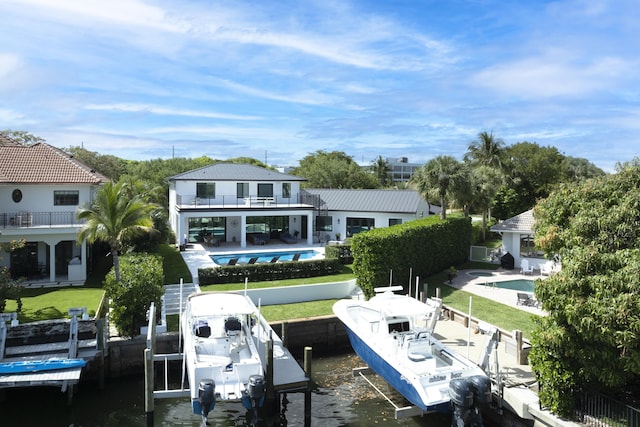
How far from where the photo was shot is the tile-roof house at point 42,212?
23.4 meters

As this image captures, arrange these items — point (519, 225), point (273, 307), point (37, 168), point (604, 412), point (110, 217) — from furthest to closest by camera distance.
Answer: point (519, 225) → point (37, 168) → point (273, 307) → point (110, 217) → point (604, 412)

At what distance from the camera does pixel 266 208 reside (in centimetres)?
3553

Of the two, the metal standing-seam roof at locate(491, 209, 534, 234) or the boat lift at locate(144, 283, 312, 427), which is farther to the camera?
the metal standing-seam roof at locate(491, 209, 534, 234)

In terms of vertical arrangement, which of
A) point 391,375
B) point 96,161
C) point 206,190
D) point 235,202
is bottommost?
point 391,375

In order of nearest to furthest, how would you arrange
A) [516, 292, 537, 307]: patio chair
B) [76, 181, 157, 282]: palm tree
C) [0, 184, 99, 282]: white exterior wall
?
[76, 181, 157, 282]: palm tree, [516, 292, 537, 307]: patio chair, [0, 184, 99, 282]: white exterior wall

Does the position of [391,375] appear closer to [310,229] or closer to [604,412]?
[604,412]

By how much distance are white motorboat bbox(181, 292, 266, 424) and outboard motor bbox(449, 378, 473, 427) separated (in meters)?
4.89

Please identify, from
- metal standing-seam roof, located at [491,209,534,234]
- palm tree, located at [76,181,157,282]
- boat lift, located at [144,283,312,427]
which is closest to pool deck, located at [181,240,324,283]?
palm tree, located at [76,181,157,282]

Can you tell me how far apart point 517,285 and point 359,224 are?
14.3 m

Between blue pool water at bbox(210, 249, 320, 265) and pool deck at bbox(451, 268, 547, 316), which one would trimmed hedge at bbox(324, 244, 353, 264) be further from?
pool deck at bbox(451, 268, 547, 316)

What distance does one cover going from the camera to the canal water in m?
13.8

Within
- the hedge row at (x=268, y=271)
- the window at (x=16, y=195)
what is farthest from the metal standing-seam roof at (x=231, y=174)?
the window at (x=16, y=195)

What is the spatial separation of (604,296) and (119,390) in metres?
14.6

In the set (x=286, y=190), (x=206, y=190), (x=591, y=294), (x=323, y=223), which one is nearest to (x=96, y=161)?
(x=206, y=190)
